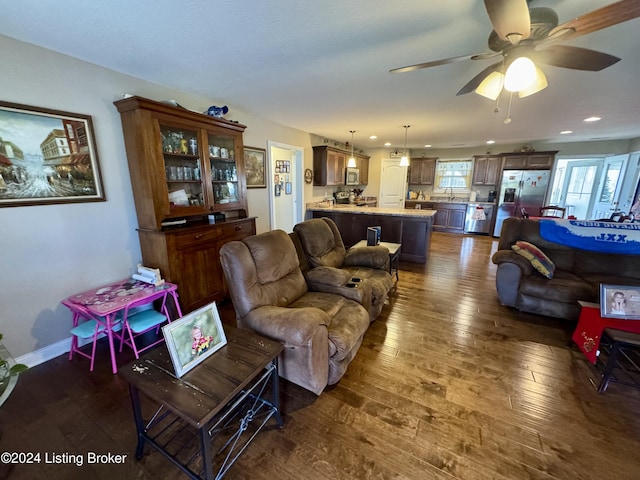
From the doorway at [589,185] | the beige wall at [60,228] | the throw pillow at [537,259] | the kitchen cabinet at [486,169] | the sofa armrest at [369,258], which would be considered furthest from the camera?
the kitchen cabinet at [486,169]

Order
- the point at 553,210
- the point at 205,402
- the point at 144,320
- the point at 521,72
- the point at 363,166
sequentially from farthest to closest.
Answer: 1. the point at 363,166
2. the point at 553,210
3. the point at 144,320
4. the point at 521,72
5. the point at 205,402

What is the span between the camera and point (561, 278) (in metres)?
2.70

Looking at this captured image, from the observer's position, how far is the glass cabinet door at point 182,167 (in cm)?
247

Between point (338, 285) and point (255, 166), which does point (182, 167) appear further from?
point (338, 285)

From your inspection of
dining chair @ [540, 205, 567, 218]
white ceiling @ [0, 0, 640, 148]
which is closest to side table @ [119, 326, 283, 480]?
white ceiling @ [0, 0, 640, 148]

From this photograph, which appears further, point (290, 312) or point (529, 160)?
point (529, 160)

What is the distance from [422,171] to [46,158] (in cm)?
788

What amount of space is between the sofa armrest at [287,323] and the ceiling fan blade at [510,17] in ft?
5.76

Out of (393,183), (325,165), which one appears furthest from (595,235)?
(393,183)

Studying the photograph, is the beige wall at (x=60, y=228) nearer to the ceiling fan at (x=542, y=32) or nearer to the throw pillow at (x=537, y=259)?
the ceiling fan at (x=542, y=32)

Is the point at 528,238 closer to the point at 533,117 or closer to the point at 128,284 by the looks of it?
the point at 533,117

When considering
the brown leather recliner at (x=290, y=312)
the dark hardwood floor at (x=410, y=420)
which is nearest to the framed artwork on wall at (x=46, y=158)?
the dark hardwood floor at (x=410, y=420)

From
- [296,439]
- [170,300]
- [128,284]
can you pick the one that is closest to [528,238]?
[296,439]

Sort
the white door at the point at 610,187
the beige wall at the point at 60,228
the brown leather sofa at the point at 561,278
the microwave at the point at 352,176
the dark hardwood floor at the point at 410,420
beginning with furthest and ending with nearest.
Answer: the microwave at the point at 352,176, the white door at the point at 610,187, the brown leather sofa at the point at 561,278, the beige wall at the point at 60,228, the dark hardwood floor at the point at 410,420
